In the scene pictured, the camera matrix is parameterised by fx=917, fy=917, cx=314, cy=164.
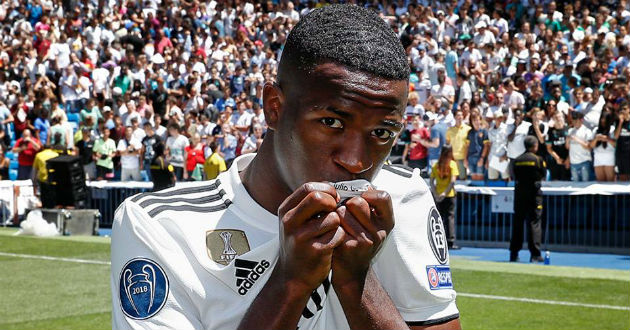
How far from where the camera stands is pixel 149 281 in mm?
2248

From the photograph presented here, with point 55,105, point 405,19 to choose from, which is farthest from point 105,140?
point 405,19

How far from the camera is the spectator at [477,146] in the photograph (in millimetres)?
18125

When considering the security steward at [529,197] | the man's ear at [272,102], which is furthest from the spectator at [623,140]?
the man's ear at [272,102]

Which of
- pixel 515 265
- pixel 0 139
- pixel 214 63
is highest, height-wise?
pixel 214 63

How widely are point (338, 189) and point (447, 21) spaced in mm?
22393

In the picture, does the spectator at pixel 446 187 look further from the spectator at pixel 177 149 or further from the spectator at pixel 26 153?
the spectator at pixel 26 153

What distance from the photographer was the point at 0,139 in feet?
79.2

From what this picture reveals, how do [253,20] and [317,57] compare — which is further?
[253,20]

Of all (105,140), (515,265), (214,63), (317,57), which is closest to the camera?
(317,57)

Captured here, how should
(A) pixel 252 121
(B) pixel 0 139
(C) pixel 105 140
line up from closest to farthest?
(A) pixel 252 121, (C) pixel 105 140, (B) pixel 0 139

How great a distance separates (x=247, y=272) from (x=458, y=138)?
16.2 meters

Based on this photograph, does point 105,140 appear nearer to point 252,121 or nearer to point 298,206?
point 252,121

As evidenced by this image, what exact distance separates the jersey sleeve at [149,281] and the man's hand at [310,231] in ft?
1.39

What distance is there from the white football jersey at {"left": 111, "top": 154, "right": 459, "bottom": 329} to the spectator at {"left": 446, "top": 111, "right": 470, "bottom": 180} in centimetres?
1577
